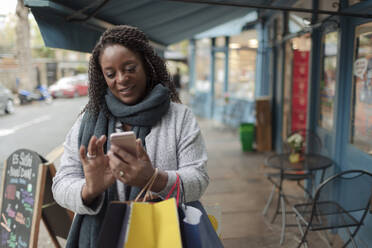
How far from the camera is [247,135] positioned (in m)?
7.21

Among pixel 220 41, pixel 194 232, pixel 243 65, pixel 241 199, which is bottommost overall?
pixel 241 199

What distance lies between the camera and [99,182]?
3.79ft

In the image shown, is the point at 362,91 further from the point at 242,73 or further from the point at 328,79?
the point at 242,73

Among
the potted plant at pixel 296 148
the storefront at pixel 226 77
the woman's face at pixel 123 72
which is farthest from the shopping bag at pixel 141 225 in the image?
the storefront at pixel 226 77

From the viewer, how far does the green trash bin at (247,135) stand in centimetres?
719

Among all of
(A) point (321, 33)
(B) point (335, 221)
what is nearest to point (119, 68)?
(B) point (335, 221)

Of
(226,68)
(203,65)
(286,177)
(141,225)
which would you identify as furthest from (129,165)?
(203,65)

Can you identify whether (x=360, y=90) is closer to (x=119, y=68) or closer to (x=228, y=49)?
(x=119, y=68)

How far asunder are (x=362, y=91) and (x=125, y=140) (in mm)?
2920

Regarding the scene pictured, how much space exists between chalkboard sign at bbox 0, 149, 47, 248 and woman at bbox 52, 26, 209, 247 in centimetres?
122

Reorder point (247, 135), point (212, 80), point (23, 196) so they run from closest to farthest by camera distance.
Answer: point (23, 196) → point (247, 135) → point (212, 80)

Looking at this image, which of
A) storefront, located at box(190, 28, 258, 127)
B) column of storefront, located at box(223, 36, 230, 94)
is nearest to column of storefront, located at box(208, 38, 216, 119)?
storefront, located at box(190, 28, 258, 127)

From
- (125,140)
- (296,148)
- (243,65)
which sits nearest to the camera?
(125,140)

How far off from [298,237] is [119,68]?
2.92 meters
